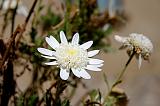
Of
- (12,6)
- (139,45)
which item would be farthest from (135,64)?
(139,45)

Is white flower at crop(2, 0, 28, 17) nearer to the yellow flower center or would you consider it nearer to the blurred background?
the yellow flower center

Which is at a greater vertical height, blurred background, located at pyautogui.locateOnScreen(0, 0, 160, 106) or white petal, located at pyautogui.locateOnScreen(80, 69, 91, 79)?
blurred background, located at pyautogui.locateOnScreen(0, 0, 160, 106)

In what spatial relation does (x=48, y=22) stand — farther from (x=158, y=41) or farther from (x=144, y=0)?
(x=144, y=0)

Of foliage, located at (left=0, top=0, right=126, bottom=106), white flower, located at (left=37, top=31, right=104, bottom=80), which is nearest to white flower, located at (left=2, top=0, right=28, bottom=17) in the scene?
foliage, located at (left=0, top=0, right=126, bottom=106)

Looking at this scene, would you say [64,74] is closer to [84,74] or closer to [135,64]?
[84,74]

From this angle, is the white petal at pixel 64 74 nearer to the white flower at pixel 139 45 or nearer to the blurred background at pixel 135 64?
the white flower at pixel 139 45

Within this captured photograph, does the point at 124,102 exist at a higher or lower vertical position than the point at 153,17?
lower

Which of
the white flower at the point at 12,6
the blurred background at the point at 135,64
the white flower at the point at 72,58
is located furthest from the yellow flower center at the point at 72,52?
the blurred background at the point at 135,64

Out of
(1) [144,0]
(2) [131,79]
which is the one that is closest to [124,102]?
(2) [131,79]
